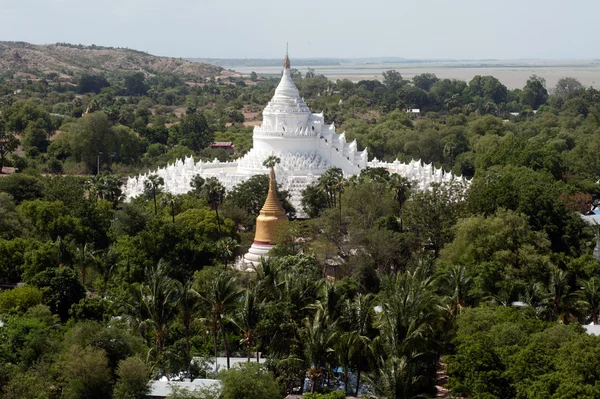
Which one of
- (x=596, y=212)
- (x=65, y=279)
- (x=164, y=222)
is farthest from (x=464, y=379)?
(x=596, y=212)

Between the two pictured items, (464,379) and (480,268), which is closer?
(464,379)

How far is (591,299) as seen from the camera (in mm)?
45531

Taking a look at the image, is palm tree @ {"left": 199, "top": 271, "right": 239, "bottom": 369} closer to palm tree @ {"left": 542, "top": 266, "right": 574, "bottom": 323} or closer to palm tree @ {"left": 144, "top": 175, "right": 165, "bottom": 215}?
palm tree @ {"left": 542, "top": 266, "right": 574, "bottom": 323}

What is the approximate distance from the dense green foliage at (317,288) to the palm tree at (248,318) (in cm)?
8

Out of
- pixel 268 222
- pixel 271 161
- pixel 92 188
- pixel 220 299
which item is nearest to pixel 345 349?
pixel 220 299

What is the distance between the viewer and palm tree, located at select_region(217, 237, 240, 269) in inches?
2090

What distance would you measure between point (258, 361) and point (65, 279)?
1096cm

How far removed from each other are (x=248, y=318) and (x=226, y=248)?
1421cm

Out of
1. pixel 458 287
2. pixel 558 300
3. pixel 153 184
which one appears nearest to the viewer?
pixel 458 287

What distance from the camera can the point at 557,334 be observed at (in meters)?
39.0

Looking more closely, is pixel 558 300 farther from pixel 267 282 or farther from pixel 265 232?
pixel 265 232

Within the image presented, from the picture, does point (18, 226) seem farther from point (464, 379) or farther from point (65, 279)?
point (464, 379)

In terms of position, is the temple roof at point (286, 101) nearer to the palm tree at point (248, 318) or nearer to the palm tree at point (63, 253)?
the palm tree at point (63, 253)

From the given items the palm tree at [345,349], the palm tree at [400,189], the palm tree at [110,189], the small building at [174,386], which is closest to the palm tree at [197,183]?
the palm tree at [110,189]
